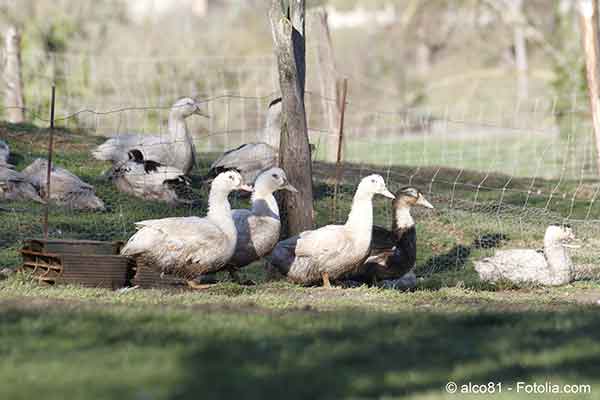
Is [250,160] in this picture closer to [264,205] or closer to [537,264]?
[264,205]

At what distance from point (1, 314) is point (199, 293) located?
2.55m

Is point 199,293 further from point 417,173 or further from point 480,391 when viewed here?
point 417,173

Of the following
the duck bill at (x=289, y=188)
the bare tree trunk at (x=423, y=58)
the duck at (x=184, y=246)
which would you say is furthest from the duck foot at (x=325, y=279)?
the bare tree trunk at (x=423, y=58)

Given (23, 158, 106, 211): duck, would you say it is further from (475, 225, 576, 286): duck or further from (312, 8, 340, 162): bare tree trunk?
(312, 8, 340, 162): bare tree trunk

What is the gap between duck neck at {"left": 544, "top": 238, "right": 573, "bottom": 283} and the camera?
11492mm

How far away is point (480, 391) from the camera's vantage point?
17.7ft

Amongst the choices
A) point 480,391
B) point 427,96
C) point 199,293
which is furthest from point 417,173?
point 427,96

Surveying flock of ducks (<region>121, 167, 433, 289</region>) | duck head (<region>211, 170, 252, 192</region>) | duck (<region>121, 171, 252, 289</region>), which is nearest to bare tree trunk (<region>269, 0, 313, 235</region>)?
flock of ducks (<region>121, 167, 433, 289</region>)

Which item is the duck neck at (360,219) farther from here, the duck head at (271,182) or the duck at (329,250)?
the duck head at (271,182)

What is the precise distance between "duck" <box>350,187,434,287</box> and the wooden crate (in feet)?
8.17

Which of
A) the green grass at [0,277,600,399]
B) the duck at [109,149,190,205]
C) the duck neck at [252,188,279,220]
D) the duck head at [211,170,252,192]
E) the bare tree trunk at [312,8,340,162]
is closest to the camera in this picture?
the green grass at [0,277,600,399]

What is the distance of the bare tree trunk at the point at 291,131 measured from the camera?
1187 centimetres

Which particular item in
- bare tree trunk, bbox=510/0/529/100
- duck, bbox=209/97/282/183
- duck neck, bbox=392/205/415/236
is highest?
bare tree trunk, bbox=510/0/529/100

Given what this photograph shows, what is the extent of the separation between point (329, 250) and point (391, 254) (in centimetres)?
107
